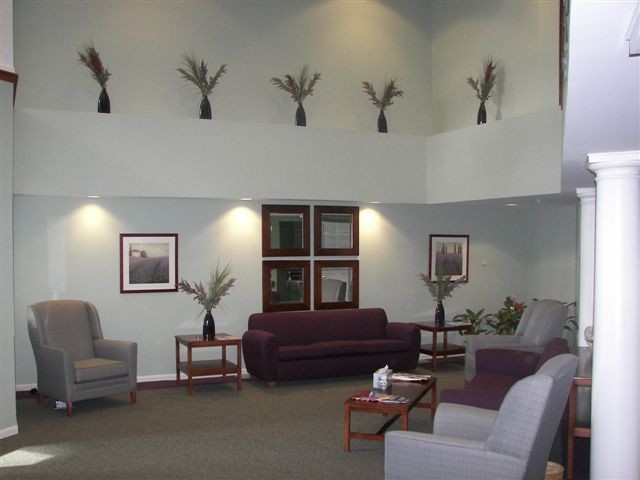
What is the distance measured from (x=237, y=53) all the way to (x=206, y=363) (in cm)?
399

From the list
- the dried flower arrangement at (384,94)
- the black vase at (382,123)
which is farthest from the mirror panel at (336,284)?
the dried flower arrangement at (384,94)

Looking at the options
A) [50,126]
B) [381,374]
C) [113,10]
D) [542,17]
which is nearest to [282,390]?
[381,374]

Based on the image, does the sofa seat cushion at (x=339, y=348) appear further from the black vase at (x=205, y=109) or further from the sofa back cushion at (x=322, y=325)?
the black vase at (x=205, y=109)

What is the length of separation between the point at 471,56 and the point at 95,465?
7.11 metres

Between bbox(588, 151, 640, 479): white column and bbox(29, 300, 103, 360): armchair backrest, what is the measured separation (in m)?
4.98

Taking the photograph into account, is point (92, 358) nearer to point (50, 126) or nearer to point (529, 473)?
point (50, 126)

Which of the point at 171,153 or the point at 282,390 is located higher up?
the point at 171,153

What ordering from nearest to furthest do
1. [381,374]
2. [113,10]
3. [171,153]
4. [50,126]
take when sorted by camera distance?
[381,374] < [50,126] < [171,153] < [113,10]

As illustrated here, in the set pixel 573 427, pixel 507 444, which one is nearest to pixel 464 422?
pixel 507 444

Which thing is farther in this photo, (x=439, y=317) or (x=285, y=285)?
(x=439, y=317)

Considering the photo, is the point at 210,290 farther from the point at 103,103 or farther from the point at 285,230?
the point at 103,103

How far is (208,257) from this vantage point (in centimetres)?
798

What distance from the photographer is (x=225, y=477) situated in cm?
454

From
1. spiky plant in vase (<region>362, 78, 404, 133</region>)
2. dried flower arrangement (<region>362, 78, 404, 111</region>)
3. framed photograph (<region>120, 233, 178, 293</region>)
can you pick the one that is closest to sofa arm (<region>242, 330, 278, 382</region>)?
framed photograph (<region>120, 233, 178, 293</region>)
